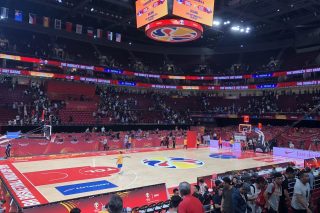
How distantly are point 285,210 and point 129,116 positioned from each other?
34.0 metres

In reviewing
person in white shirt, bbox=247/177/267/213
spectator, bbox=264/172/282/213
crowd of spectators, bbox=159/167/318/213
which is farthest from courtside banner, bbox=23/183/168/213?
spectator, bbox=264/172/282/213

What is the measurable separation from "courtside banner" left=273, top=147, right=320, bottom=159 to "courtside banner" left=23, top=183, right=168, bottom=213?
20.0 metres

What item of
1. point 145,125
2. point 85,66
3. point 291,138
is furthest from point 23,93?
point 291,138

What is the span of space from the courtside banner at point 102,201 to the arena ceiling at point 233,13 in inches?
957

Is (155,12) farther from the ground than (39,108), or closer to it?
farther from the ground

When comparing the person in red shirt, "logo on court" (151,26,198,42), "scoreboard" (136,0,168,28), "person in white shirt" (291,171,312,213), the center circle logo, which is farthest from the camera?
"logo on court" (151,26,198,42)

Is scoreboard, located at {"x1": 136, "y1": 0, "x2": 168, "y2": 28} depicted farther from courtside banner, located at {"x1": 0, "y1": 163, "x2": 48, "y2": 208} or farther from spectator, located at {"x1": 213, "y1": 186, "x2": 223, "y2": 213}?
spectator, located at {"x1": 213, "y1": 186, "x2": 223, "y2": 213}

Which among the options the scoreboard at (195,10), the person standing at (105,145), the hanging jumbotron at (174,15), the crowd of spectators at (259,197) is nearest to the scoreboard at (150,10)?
the hanging jumbotron at (174,15)

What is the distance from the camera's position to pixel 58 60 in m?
39.3

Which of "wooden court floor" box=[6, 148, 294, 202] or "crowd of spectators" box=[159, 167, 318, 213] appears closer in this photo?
"crowd of spectators" box=[159, 167, 318, 213]

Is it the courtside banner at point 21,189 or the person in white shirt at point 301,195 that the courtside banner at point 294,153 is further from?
the courtside banner at point 21,189

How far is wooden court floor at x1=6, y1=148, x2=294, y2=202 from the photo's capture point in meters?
15.4

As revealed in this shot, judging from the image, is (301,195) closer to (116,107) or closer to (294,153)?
(294,153)

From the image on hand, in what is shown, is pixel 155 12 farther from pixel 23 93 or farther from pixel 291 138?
pixel 23 93
